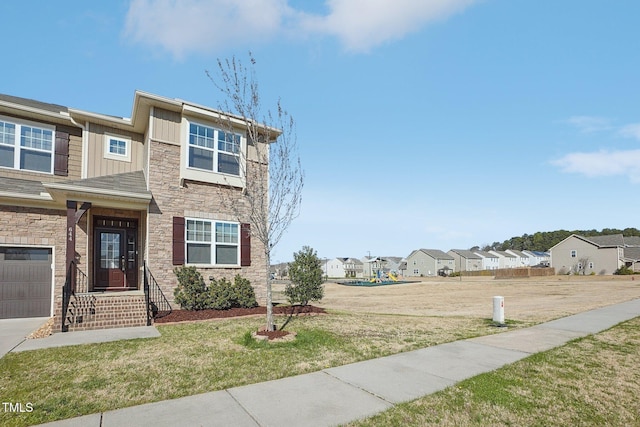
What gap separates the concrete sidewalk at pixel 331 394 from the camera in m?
4.08

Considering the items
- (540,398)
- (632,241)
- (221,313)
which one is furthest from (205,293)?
(632,241)

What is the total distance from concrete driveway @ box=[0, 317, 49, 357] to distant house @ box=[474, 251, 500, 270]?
88193mm

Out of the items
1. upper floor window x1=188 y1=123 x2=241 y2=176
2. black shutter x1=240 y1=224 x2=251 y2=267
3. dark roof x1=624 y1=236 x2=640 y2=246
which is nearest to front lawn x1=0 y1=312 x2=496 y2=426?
black shutter x1=240 y1=224 x2=251 y2=267

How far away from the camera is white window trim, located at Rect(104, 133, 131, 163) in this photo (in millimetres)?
13906

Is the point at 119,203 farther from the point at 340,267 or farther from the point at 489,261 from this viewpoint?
the point at 489,261

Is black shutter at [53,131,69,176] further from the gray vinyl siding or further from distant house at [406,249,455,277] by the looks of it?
distant house at [406,249,455,277]

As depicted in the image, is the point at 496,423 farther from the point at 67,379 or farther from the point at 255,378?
the point at 67,379

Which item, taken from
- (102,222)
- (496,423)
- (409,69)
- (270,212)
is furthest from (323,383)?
(409,69)

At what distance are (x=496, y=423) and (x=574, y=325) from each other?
8.51 m

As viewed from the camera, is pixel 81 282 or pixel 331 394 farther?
pixel 81 282

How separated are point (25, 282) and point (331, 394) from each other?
A: 41.8 ft

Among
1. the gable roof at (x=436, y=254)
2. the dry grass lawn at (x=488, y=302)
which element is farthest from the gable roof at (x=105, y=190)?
the gable roof at (x=436, y=254)

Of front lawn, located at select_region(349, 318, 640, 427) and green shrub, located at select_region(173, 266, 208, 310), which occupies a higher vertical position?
green shrub, located at select_region(173, 266, 208, 310)

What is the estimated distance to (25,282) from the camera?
40.2 feet
